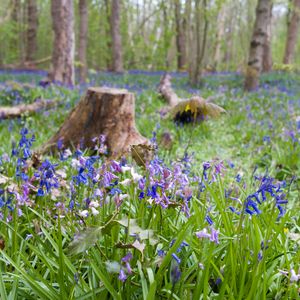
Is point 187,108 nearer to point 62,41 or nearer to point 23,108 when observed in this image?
point 23,108

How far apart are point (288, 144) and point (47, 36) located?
31233 mm

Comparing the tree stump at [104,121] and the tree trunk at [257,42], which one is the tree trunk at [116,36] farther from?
the tree stump at [104,121]

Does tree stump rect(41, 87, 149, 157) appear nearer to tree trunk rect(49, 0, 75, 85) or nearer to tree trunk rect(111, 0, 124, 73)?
tree trunk rect(49, 0, 75, 85)

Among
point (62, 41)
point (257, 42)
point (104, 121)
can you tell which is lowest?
point (104, 121)

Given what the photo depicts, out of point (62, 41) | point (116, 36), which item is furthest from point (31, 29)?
point (62, 41)

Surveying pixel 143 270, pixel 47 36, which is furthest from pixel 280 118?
pixel 47 36

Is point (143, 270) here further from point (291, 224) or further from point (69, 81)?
point (69, 81)

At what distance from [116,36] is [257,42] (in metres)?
8.54

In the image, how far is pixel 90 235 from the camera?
1.52m

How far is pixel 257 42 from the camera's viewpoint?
34.1 ft

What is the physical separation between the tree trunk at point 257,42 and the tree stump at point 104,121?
669 centimetres

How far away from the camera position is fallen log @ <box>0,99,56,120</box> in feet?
22.4

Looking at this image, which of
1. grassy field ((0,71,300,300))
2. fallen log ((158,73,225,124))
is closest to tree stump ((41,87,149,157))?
fallen log ((158,73,225,124))

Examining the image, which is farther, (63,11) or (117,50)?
(117,50)
